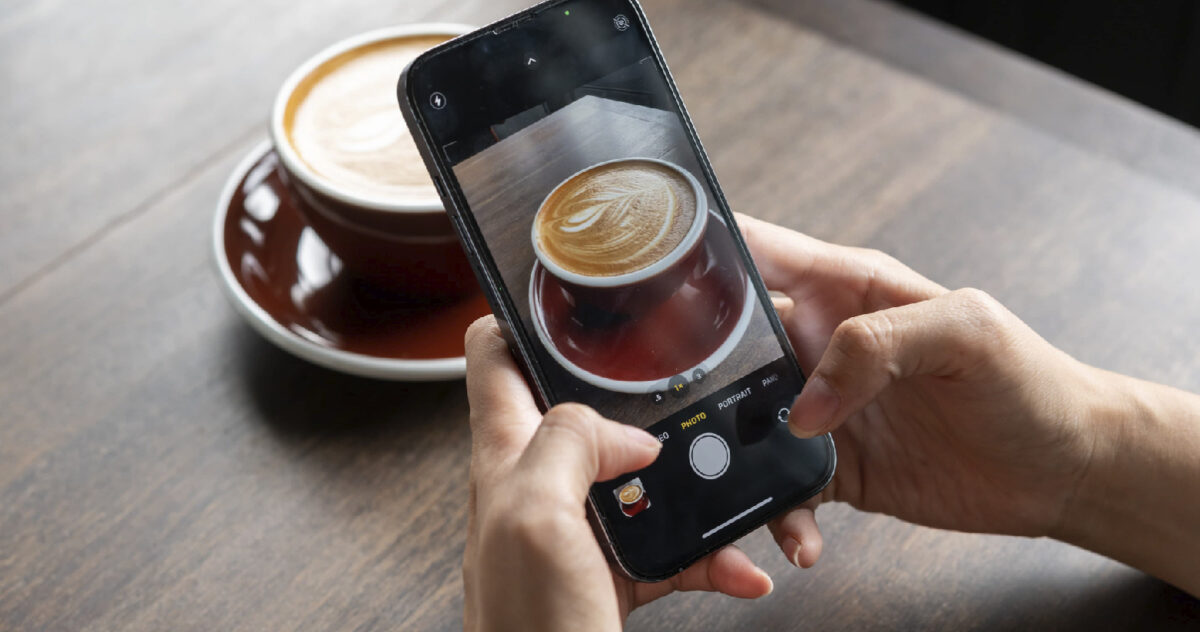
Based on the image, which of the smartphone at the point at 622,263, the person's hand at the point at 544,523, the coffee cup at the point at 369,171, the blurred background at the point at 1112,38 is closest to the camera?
the person's hand at the point at 544,523

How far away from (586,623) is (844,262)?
0.33 metres

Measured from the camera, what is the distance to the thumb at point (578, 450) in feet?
1.48

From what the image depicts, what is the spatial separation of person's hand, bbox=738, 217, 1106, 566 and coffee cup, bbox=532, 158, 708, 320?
10 cm

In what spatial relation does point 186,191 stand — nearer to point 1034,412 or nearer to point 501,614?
point 501,614

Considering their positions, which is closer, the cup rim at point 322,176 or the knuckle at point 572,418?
the knuckle at point 572,418

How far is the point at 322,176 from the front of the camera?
67 cm

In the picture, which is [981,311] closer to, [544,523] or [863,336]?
[863,336]

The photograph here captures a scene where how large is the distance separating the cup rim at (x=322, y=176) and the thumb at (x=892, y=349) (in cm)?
26

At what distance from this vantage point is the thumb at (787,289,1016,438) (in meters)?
0.53

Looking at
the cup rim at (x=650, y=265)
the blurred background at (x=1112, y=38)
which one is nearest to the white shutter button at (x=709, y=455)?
the cup rim at (x=650, y=265)

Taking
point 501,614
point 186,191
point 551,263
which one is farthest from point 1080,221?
point 186,191

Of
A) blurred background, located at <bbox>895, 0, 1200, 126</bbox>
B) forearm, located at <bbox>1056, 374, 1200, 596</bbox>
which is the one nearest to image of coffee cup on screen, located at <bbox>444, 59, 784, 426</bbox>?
forearm, located at <bbox>1056, 374, 1200, 596</bbox>

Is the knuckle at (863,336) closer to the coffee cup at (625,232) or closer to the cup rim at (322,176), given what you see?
the coffee cup at (625,232)

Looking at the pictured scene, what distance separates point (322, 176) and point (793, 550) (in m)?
0.40
